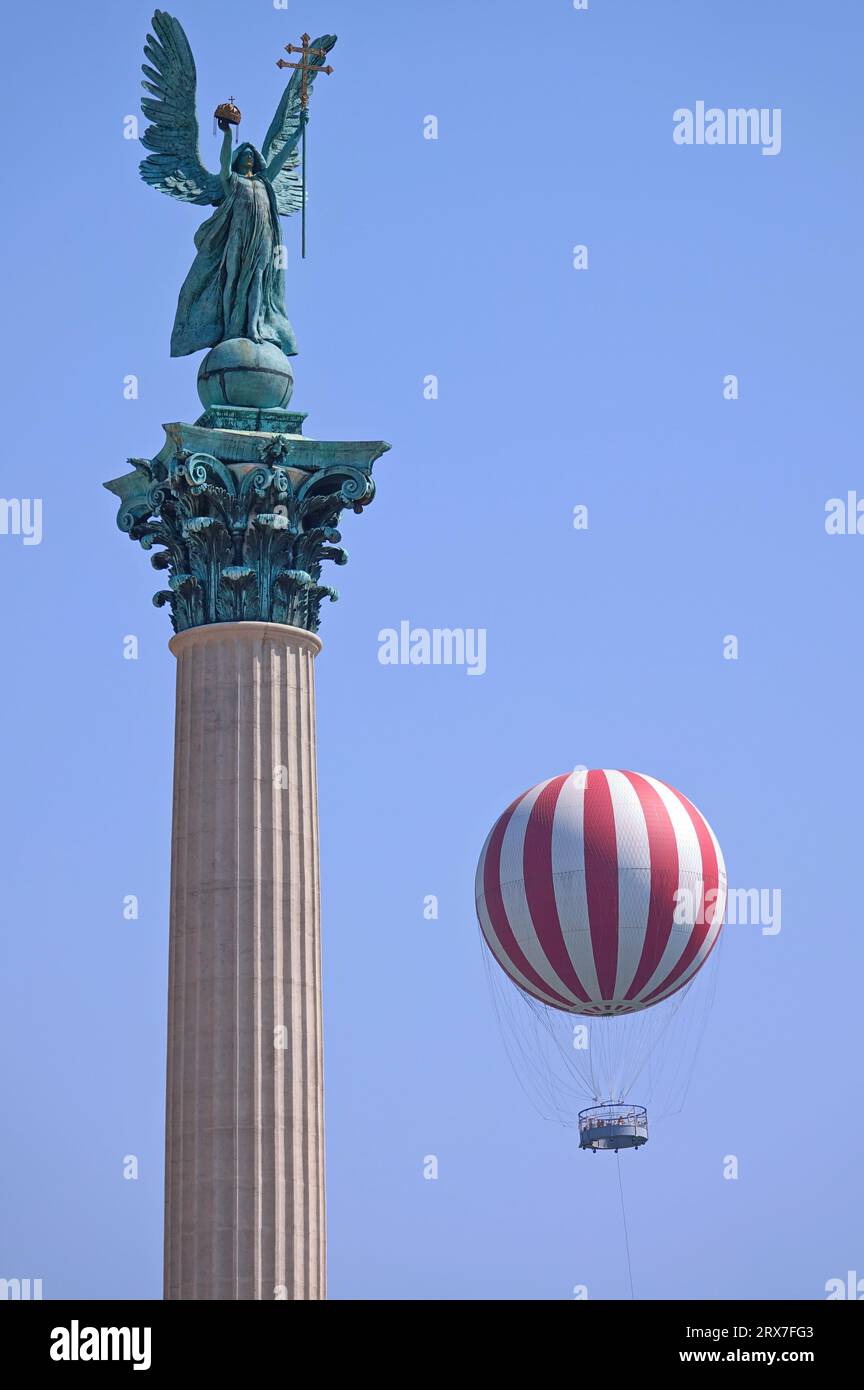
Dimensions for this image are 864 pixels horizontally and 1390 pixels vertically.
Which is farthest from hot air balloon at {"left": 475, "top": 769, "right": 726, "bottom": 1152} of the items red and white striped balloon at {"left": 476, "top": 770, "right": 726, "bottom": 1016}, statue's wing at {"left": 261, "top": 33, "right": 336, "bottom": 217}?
statue's wing at {"left": 261, "top": 33, "right": 336, "bottom": 217}

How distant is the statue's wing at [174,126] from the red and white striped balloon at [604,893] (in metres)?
29.9

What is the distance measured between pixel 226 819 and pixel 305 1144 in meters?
4.90

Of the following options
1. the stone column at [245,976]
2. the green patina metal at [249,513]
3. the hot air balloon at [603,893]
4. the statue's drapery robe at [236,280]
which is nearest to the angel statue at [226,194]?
the statue's drapery robe at [236,280]

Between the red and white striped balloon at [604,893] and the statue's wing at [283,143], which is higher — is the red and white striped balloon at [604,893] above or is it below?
below

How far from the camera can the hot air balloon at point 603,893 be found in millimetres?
76062

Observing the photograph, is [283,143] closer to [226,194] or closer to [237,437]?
[226,194]

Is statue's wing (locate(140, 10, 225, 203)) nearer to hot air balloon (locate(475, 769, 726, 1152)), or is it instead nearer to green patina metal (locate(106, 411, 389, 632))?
green patina metal (locate(106, 411, 389, 632))

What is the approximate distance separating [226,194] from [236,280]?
1.42 meters

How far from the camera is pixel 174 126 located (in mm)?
50156

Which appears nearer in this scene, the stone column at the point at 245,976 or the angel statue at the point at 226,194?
the stone column at the point at 245,976

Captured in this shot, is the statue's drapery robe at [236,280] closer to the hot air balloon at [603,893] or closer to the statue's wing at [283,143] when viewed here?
the statue's wing at [283,143]

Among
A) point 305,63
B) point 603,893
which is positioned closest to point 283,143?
point 305,63
